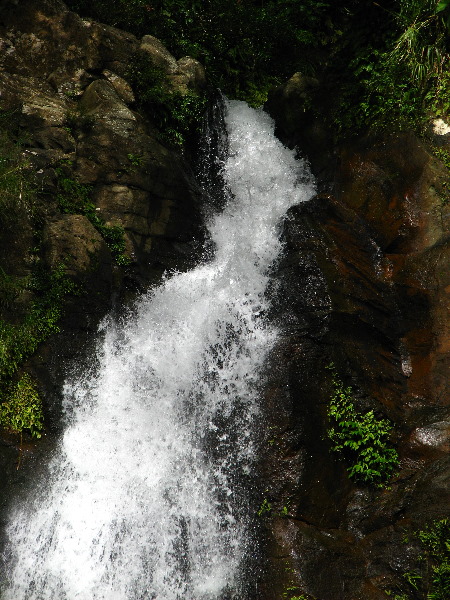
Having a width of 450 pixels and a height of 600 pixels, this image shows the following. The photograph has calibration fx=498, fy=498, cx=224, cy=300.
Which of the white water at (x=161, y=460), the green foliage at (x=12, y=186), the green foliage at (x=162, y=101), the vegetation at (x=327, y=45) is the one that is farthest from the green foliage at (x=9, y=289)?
the vegetation at (x=327, y=45)

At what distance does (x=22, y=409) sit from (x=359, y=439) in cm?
447

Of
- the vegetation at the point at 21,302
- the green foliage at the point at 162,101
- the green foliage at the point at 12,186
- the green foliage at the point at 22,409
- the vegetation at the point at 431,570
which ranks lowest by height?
the green foliage at the point at 22,409

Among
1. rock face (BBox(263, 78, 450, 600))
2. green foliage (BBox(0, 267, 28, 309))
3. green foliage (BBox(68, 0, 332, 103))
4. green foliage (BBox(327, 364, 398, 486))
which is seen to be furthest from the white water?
green foliage (BBox(68, 0, 332, 103))

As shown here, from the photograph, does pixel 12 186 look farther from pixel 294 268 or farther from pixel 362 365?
pixel 362 365

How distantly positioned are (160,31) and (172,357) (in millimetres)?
7699

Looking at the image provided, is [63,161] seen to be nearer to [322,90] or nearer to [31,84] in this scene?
[31,84]

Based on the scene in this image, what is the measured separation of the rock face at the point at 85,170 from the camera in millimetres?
7406

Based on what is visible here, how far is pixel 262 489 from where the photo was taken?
20.7 ft

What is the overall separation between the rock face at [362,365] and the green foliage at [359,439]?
→ 0.12m

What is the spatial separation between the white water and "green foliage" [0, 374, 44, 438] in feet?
1.38

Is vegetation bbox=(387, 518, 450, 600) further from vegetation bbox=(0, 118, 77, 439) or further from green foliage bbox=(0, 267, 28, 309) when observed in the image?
green foliage bbox=(0, 267, 28, 309)

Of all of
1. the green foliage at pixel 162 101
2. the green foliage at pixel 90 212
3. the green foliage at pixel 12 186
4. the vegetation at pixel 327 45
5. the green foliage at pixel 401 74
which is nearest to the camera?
the green foliage at pixel 12 186

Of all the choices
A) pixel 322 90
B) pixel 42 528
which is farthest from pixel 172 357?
pixel 322 90

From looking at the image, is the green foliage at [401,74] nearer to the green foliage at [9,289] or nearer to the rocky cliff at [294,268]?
the rocky cliff at [294,268]
